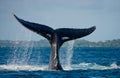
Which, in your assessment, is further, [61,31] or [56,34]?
[56,34]

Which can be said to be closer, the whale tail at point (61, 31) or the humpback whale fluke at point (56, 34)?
the whale tail at point (61, 31)

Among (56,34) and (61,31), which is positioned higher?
(61,31)

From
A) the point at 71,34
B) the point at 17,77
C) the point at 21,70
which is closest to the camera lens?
the point at 17,77

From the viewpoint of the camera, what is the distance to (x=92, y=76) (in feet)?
81.1

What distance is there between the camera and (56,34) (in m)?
26.0

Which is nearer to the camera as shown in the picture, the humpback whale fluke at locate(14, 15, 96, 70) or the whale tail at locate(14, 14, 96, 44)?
the whale tail at locate(14, 14, 96, 44)

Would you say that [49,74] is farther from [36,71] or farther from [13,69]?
[13,69]

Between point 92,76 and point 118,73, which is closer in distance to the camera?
point 92,76

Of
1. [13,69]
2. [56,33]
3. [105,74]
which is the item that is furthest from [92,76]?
[13,69]

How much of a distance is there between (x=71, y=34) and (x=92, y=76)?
2591mm

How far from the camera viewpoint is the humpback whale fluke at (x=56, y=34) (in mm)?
25141

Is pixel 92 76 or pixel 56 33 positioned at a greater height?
pixel 56 33

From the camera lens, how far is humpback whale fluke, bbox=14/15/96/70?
82.5 feet

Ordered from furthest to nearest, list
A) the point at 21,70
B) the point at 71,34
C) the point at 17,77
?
1. the point at 21,70
2. the point at 71,34
3. the point at 17,77
